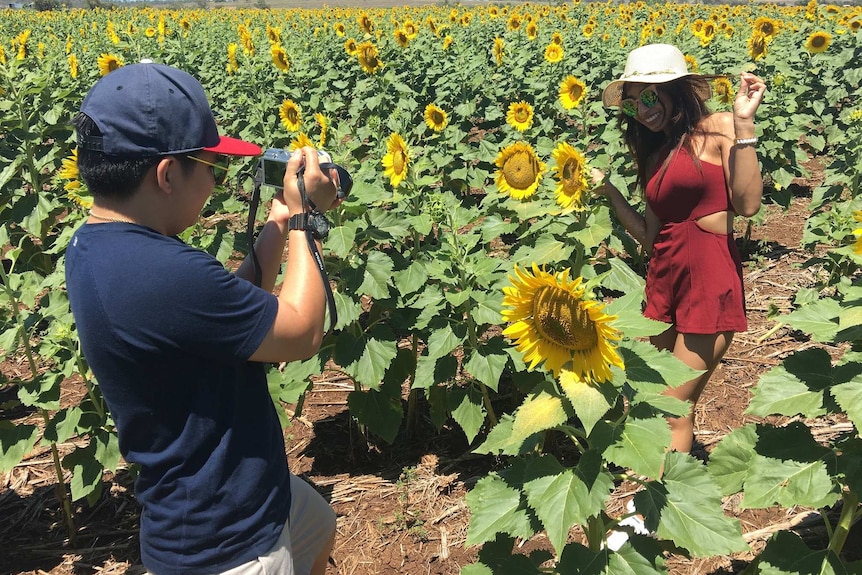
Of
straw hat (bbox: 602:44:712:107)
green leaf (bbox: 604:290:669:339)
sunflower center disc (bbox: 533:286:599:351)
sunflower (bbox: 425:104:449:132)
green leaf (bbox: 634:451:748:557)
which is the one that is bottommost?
green leaf (bbox: 634:451:748:557)

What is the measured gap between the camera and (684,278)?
288cm

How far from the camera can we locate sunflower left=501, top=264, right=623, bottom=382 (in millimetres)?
Answer: 1490

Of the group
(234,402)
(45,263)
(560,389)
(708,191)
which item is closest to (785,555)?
(560,389)

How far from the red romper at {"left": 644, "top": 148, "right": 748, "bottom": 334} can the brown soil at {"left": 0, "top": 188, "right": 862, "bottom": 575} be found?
36 centimetres

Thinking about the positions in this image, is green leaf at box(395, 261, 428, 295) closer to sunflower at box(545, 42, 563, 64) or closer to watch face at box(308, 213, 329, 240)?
watch face at box(308, 213, 329, 240)

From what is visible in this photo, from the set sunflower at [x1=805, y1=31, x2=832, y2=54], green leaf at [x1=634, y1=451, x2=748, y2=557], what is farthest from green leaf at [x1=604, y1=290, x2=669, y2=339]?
sunflower at [x1=805, y1=31, x2=832, y2=54]

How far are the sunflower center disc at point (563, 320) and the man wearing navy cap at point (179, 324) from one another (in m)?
0.54

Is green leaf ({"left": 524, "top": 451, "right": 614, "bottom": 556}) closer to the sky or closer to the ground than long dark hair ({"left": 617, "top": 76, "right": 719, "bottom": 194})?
closer to the ground

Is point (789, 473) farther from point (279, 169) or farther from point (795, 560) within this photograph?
point (279, 169)

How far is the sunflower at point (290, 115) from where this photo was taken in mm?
5445

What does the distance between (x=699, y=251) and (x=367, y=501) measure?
2.03m

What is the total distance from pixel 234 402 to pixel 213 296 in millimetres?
351

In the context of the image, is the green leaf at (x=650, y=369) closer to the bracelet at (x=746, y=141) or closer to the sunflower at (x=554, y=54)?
the bracelet at (x=746, y=141)

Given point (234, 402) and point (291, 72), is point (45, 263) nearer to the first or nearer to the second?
point (234, 402)
